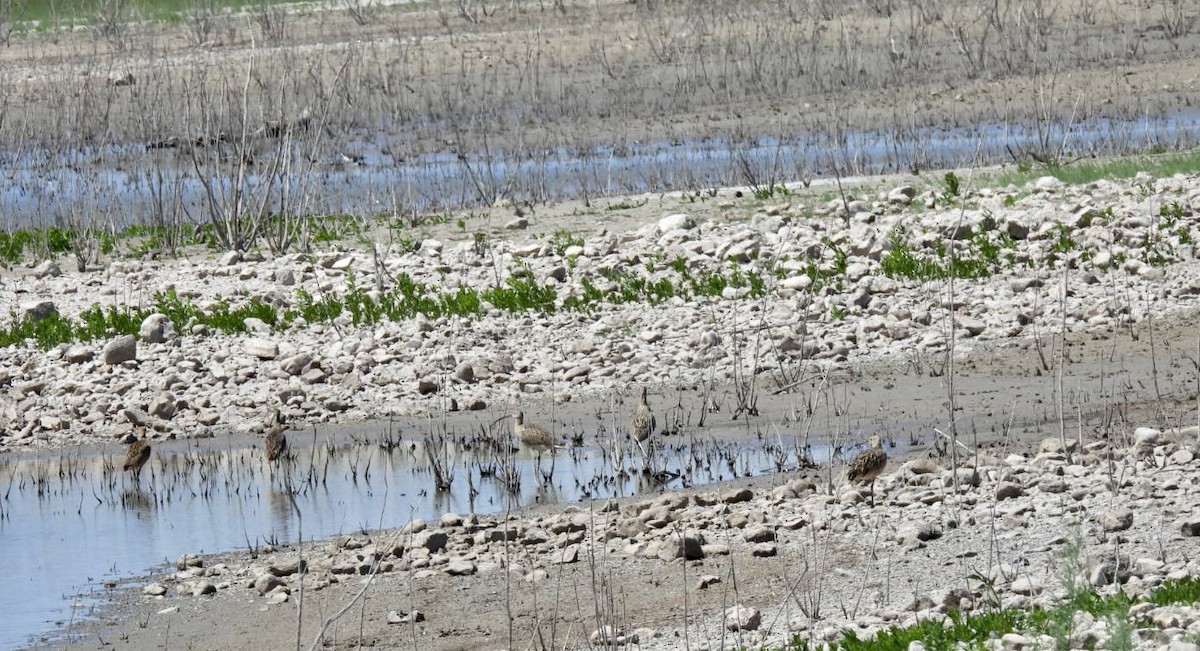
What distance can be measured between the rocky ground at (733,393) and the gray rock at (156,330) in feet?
0.07

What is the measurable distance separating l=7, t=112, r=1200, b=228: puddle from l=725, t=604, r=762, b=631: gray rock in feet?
40.6

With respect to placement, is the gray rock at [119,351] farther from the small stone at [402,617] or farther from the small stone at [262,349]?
the small stone at [402,617]

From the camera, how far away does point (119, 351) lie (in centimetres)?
1463

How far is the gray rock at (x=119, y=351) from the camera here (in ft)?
48.0

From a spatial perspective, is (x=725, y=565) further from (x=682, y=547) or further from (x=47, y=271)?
(x=47, y=271)

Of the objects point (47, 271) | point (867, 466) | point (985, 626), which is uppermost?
point (985, 626)

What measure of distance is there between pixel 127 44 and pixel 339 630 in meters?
32.6

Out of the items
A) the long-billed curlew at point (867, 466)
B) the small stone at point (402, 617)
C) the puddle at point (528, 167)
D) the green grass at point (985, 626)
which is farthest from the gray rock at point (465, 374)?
the green grass at point (985, 626)

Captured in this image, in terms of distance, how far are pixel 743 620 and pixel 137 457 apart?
6346 millimetres

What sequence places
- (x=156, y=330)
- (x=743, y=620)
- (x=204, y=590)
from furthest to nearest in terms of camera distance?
1. (x=156, y=330)
2. (x=204, y=590)
3. (x=743, y=620)

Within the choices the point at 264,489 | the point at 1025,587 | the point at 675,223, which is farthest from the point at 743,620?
the point at 675,223

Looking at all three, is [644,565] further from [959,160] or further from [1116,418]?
[959,160]

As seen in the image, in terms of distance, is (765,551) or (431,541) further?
(431,541)

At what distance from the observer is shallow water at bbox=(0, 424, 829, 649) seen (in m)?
10.2
